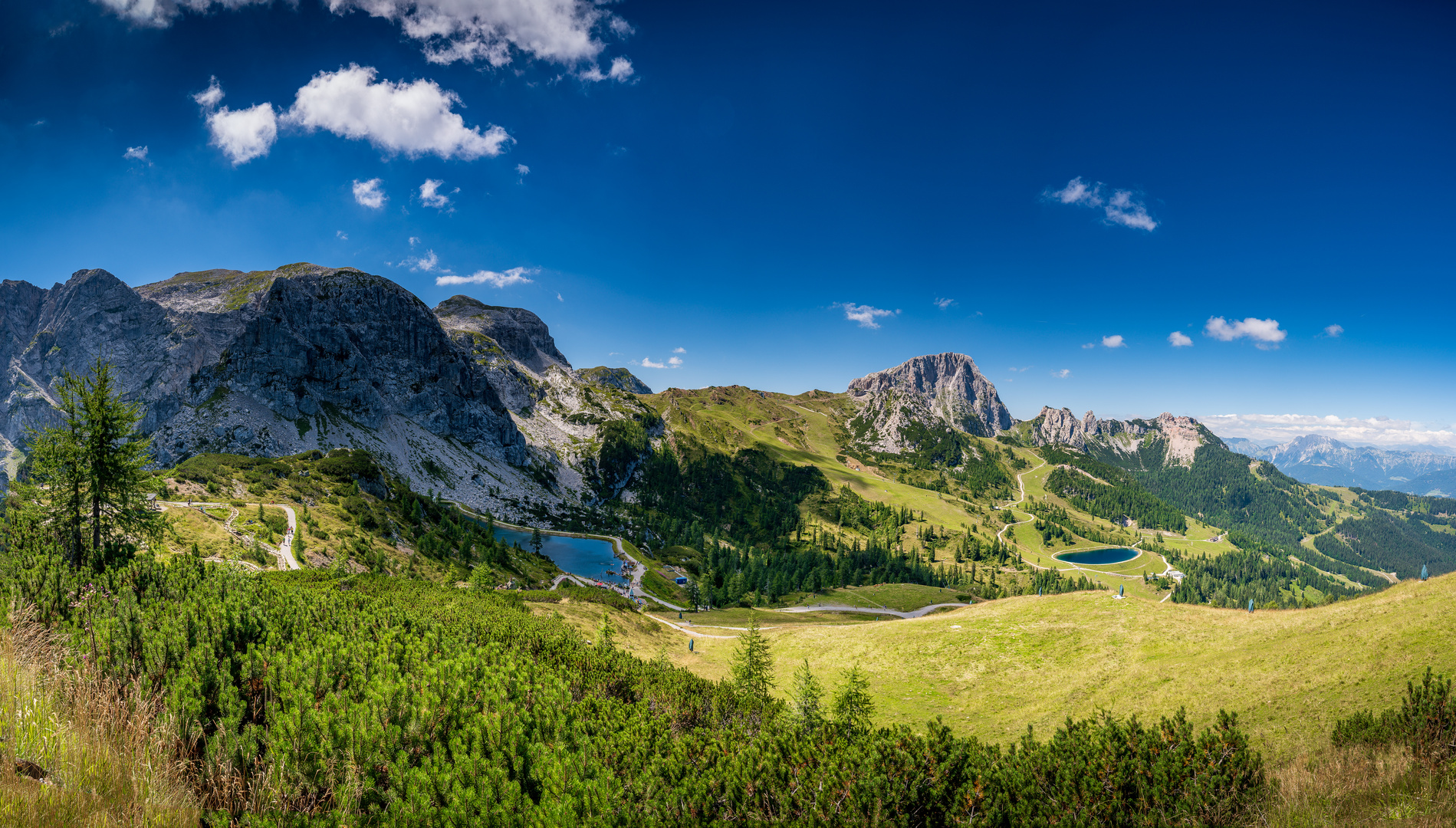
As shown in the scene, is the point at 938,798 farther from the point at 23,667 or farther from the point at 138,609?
the point at 138,609

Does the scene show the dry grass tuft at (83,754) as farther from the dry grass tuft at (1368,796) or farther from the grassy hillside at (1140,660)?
the grassy hillside at (1140,660)

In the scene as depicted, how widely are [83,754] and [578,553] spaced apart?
162266mm

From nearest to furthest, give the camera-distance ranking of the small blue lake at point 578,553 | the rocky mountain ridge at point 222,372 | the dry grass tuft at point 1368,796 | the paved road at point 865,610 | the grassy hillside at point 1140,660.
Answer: the dry grass tuft at point 1368,796 < the grassy hillside at point 1140,660 < the paved road at point 865,610 < the small blue lake at point 578,553 < the rocky mountain ridge at point 222,372

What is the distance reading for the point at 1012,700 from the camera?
87.8ft

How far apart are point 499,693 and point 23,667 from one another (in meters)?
6.33

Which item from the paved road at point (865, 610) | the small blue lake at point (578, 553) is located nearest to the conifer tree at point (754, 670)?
the paved road at point (865, 610)

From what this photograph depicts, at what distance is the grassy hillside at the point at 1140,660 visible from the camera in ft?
54.8

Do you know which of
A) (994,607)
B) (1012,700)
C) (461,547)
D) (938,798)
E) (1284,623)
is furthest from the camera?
(461,547)

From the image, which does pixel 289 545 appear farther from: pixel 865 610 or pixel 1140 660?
pixel 1140 660

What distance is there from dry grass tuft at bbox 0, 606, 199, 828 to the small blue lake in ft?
426

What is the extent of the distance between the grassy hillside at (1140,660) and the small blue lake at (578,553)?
101135mm

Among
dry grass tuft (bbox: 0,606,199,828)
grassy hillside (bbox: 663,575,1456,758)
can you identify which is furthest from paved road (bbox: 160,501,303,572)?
dry grass tuft (bbox: 0,606,199,828)

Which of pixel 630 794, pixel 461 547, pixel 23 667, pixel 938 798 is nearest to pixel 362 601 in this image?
pixel 23 667

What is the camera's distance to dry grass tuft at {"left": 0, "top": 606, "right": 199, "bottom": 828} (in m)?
4.92
